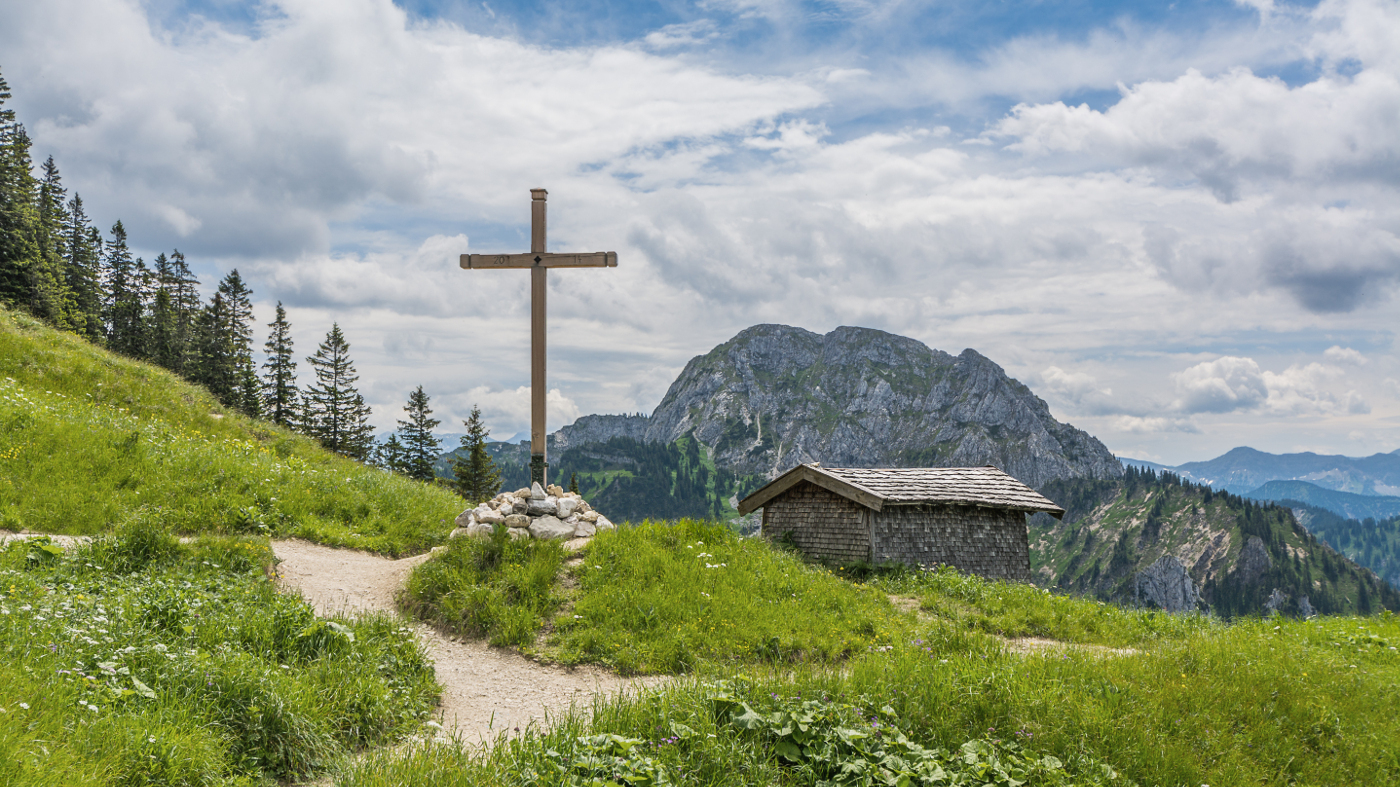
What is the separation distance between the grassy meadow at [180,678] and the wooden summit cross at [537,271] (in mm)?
6574

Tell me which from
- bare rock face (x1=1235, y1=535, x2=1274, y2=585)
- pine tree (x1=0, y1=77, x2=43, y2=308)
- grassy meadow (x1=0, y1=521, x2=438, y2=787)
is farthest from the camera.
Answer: bare rock face (x1=1235, y1=535, x2=1274, y2=585)

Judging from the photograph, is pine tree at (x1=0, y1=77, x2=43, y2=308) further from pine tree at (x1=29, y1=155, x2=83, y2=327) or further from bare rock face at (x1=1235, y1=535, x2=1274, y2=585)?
bare rock face at (x1=1235, y1=535, x2=1274, y2=585)

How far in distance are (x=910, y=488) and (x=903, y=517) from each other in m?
0.97

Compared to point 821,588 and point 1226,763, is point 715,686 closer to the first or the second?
point 1226,763

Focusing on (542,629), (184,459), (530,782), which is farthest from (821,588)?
(184,459)

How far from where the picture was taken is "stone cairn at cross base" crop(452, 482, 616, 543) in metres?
13.5

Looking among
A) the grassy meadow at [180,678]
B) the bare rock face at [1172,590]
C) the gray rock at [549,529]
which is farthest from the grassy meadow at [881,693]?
the bare rock face at [1172,590]

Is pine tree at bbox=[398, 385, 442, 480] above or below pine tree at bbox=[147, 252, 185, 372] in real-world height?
below

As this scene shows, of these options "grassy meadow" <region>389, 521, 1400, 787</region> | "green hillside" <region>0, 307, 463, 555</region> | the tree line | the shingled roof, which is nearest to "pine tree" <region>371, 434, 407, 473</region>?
the tree line

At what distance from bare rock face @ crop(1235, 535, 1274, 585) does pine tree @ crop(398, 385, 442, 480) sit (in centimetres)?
21712

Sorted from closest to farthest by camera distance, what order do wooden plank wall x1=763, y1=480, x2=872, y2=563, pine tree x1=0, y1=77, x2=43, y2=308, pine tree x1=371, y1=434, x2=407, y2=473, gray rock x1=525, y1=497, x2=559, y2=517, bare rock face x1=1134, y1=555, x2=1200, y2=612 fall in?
1. gray rock x1=525, y1=497, x2=559, y2=517
2. wooden plank wall x1=763, y1=480, x2=872, y2=563
3. pine tree x1=0, y1=77, x2=43, y2=308
4. pine tree x1=371, y1=434, x2=407, y2=473
5. bare rock face x1=1134, y1=555, x2=1200, y2=612

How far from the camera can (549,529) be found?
13.6 metres

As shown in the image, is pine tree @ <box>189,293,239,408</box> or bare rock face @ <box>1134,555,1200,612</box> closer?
pine tree @ <box>189,293,239,408</box>

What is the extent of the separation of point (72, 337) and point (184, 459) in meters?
18.1
